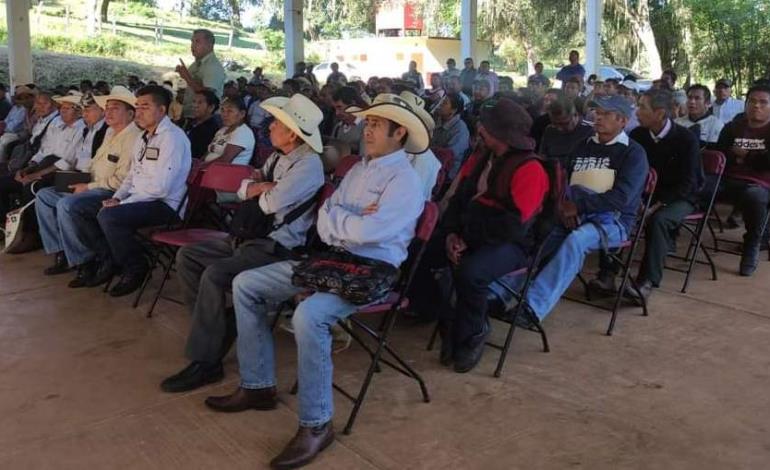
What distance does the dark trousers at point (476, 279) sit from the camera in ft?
11.6

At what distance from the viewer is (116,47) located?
24547mm

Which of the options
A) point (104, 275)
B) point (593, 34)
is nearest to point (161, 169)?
point (104, 275)

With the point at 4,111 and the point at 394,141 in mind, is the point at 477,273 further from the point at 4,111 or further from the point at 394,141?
the point at 4,111

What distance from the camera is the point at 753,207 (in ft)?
17.3

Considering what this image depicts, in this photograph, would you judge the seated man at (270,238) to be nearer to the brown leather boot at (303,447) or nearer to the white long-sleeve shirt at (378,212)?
the white long-sleeve shirt at (378,212)

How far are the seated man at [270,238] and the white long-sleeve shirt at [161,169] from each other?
143cm

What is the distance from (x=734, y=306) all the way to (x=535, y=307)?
1.55 metres

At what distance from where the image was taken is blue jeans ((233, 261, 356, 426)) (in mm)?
2816

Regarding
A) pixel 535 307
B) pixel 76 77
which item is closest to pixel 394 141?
pixel 535 307

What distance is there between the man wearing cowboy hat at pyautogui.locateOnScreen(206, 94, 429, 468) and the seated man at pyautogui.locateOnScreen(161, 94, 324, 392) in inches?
9.5

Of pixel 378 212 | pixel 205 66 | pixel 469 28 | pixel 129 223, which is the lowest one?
pixel 129 223

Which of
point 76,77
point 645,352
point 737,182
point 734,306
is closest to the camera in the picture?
point 645,352

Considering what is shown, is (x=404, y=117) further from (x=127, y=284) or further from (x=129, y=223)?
(x=127, y=284)

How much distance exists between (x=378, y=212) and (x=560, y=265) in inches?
54.0
